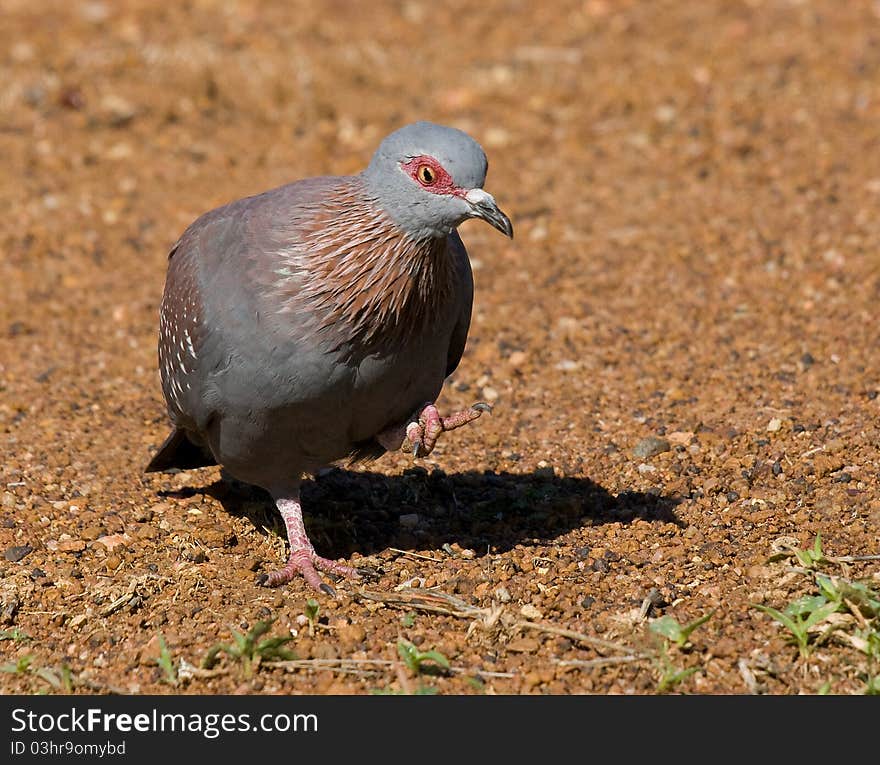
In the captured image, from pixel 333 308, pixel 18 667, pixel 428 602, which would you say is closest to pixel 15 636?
pixel 18 667

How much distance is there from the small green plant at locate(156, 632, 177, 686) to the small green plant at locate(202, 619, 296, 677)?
0.12 metres

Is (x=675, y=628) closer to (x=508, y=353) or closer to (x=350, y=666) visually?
(x=350, y=666)

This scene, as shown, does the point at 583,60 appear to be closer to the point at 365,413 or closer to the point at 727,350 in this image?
the point at 727,350

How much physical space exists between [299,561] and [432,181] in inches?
73.6

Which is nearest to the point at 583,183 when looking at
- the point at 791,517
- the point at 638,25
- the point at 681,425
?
the point at 638,25

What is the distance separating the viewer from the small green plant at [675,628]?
186 inches

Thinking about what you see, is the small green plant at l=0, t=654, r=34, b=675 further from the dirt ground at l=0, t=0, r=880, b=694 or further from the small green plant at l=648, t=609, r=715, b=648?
the small green plant at l=648, t=609, r=715, b=648

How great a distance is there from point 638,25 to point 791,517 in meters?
7.36

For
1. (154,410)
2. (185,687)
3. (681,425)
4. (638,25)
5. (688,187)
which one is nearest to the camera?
(185,687)

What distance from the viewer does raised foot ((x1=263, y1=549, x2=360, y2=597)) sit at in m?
5.57

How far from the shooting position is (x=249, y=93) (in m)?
11.0

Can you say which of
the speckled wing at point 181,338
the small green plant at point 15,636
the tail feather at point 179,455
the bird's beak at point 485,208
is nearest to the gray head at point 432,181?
the bird's beak at point 485,208

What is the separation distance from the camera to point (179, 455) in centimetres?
642

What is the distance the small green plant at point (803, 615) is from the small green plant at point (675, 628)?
271 mm
